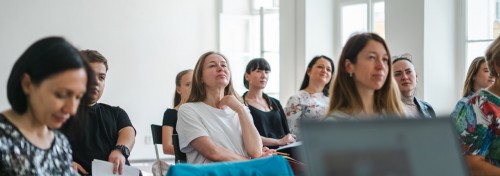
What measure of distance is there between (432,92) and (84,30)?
16.1 feet

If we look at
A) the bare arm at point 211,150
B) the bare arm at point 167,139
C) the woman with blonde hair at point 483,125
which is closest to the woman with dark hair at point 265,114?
the bare arm at point 167,139

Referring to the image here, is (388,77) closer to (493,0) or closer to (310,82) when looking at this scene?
(310,82)

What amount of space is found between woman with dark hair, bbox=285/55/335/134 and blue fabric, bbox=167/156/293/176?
2755mm

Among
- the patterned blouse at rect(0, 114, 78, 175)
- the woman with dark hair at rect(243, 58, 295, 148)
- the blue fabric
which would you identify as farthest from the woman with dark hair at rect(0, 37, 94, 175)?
the woman with dark hair at rect(243, 58, 295, 148)

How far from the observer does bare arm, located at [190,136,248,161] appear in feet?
12.4

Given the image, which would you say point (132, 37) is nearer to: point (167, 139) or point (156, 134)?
point (156, 134)

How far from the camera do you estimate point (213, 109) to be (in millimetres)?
3951

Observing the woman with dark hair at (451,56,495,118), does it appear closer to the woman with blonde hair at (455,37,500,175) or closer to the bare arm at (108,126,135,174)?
the woman with blonde hair at (455,37,500,175)

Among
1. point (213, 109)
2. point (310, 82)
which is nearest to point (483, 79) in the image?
point (310, 82)

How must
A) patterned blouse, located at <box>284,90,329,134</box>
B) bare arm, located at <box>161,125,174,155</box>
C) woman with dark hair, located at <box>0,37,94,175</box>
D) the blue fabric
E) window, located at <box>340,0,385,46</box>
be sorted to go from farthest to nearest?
window, located at <box>340,0,385,46</box> → patterned blouse, located at <box>284,90,329,134</box> → bare arm, located at <box>161,125,174,155</box> → the blue fabric → woman with dark hair, located at <box>0,37,94,175</box>

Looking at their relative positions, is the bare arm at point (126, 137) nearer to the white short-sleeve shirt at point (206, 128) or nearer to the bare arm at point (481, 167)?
the white short-sleeve shirt at point (206, 128)

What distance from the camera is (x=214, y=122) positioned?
12.8ft

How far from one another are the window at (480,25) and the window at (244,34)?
367 cm

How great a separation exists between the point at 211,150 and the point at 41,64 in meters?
1.92
